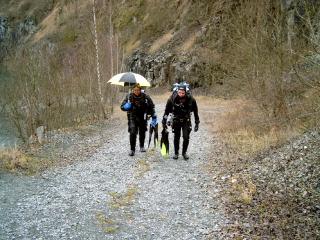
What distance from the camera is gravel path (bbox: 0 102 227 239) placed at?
7.38 m

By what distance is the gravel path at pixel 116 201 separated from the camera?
7.38 meters

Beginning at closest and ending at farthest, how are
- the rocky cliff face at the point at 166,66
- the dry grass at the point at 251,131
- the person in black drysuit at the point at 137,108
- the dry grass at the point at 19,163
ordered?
the dry grass at the point at 19,163, the person in black drysuit at the point at 137,108, the dry grass at the point at 251,131, the rocky cliff face at the point at 166,66

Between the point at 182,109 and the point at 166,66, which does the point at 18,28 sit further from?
the point at 182,109

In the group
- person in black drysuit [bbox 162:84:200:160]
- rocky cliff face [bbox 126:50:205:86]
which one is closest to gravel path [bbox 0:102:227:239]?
person in black drysuit [bbox 162:84:200:160]

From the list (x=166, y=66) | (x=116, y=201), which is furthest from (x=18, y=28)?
(x=116, y=201)

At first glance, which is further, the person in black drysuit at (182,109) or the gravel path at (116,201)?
the person in black drysuit at (182,109)

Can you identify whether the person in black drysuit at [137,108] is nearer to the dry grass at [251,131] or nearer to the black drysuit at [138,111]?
the black drysuit at [138,111]

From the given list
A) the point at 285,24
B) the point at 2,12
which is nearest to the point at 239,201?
the point at 285,24

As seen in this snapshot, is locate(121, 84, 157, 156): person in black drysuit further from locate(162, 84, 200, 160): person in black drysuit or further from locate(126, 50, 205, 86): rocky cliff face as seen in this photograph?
locate(126, 50, 205, 86): rocky cliff face

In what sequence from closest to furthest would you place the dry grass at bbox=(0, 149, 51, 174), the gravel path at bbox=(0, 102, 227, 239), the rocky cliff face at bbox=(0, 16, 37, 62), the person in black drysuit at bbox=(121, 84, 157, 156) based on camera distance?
the gravel path at bbox=(0, 102, 227, 239) < the dry grass at bbox=(0, 149, 51, 174) < the person in black drysuit at bbox=(121, 84, 157, 156) < the rocky cliff face at bbox=(0, 16, 37, 62)

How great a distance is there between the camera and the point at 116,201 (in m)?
8.86

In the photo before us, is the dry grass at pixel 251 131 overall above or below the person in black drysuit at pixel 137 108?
below

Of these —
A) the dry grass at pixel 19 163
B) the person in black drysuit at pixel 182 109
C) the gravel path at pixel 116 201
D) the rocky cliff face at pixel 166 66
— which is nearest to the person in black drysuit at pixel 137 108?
the person in black drysuit at pixel 182 109

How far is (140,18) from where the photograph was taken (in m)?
54.2
